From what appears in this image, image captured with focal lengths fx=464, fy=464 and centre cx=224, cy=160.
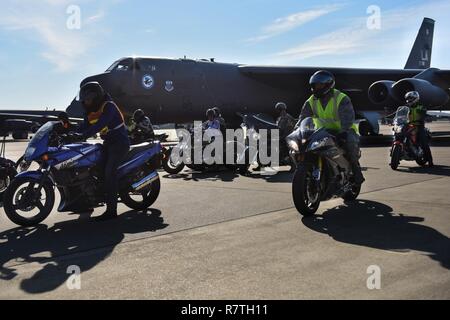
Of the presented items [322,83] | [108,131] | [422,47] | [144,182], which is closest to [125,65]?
[144,182]

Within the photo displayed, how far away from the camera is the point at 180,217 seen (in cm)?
629

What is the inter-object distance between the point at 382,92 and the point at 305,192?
1664 cm

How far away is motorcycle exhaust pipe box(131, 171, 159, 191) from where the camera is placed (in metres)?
6.71

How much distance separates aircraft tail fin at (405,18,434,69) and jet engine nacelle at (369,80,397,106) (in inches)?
455

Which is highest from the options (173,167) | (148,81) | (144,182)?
(148,81)

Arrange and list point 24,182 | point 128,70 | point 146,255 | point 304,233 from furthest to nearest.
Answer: point 128,70, point 24,182, point 304,233, point 146,255

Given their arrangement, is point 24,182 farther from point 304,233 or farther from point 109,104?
point 304,233

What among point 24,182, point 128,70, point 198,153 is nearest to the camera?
point 24,182

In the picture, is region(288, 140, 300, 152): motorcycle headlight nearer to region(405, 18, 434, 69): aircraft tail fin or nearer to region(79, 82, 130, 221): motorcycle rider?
region(79, 82, 130, 221): motorcycle rider

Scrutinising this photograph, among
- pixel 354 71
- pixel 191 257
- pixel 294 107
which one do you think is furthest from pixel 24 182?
pixel 354 71

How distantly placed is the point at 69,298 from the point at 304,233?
9.05ft

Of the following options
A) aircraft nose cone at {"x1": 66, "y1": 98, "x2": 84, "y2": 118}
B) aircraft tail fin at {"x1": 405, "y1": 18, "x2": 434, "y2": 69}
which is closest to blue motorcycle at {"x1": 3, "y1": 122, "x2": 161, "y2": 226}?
aircraft nose cone at {"x1": 66, "y1": 98, "x2": 84, "y2": 118}

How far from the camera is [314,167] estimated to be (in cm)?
633

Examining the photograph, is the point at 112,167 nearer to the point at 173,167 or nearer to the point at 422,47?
the point at 173,167
